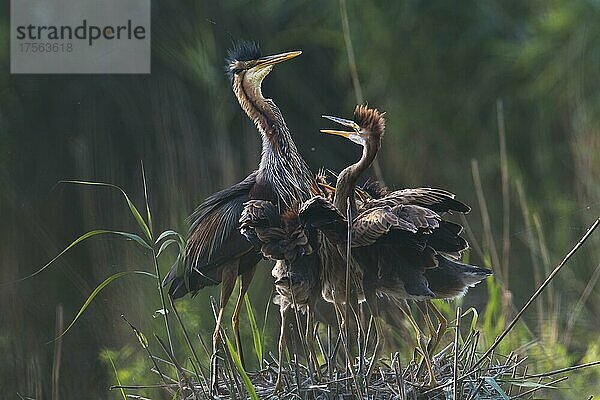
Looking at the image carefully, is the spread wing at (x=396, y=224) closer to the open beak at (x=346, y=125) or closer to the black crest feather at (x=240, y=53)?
the open beak at (x=346, y=125)

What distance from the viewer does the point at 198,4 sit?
48.8 inches

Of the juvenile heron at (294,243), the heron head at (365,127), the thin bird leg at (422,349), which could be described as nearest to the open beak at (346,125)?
the heron head at (365,127)

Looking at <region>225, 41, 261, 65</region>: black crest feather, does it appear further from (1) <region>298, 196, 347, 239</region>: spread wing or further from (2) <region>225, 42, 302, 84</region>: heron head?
(1) <region>298, 196, 347, 239</region>: spread wing

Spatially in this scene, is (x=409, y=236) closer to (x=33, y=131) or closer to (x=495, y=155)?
(x=495, y=155)

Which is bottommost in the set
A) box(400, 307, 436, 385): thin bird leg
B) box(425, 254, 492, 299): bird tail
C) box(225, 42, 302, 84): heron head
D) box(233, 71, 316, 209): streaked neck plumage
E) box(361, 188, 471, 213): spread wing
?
box(400, 307, 436, 385): thin bird leg

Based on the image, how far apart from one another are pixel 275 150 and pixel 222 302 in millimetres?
181

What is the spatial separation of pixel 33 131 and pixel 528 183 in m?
0.66

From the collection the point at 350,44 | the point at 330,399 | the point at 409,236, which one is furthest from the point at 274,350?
the point at 350,44

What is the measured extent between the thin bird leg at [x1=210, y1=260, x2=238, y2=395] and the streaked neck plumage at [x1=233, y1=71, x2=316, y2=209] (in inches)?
3.8

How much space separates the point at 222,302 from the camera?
1.04 metres

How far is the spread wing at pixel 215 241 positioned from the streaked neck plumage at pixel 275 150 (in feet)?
0.10

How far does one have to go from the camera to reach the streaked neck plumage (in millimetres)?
1045

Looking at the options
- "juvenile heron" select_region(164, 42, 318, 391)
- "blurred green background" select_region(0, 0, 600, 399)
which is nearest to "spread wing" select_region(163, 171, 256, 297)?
"juvenile heron" select_region(164, 42, 318, 391)

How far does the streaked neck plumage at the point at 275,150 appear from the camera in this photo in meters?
1.04
